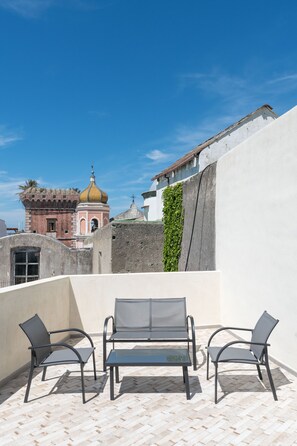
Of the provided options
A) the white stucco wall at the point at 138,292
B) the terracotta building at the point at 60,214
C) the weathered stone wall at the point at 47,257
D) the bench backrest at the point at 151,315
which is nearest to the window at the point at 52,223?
the terracotta building at the point at 60,214

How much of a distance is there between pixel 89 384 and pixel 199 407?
1437 mm

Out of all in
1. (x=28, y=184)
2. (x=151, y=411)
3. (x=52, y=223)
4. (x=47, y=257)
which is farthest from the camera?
(x=28, y=184)

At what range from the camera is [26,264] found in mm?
18969

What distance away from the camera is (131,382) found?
4578mm

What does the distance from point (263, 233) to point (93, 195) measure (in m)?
35.4

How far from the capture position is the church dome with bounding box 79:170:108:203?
131 ft

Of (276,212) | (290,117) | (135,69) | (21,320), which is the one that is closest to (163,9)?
(135,69)

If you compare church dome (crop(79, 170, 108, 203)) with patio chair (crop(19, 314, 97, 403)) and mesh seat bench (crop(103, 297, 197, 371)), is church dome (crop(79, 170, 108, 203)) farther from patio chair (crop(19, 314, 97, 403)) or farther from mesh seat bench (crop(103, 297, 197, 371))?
patio chair (crop(19, 314, 97, 403))

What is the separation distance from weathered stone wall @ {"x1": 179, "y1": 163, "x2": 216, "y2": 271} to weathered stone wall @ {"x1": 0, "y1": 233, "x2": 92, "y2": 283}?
8.83m

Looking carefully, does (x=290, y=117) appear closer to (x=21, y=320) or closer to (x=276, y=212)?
(x=276, y=212)

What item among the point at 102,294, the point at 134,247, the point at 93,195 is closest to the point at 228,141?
the point at 134,247

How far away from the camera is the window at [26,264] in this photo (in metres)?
18.7

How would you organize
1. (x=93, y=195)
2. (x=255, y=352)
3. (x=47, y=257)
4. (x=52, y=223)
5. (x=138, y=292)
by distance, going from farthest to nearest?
1. (x=93, y=195)
2. (x=52, y=223)
3. (x=47, y=257)
4. (x=138, y=292)
5. (x=255, y=352)

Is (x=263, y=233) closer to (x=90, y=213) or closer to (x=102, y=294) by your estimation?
(x=102, y=294)
